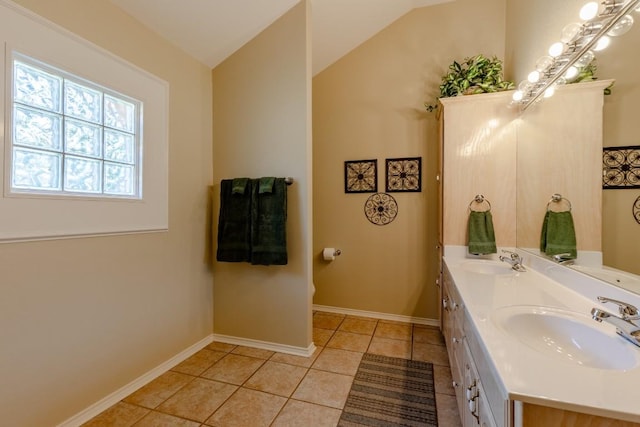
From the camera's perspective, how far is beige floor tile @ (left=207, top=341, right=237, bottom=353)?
231 centimetres

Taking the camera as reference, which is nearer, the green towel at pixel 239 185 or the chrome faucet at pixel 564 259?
the chrome faucet at pixel 564 259

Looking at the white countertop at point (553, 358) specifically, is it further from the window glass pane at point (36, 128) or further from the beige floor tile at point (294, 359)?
the window glass pane at point (36, 128)

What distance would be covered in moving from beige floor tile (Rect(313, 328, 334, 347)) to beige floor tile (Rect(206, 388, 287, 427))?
754 mm

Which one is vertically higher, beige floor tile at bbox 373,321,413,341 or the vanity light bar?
the vanity light bar

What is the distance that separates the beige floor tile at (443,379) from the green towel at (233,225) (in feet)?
5.20

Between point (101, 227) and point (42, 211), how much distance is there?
279 mm

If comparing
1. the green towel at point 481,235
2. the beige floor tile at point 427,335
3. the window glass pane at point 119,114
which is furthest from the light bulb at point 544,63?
the window glass pane at point 119,114

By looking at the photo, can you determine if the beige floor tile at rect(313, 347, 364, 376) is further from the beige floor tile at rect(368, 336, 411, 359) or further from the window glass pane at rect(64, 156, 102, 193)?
the window glass pane at rect(64, 156, 102, 193)

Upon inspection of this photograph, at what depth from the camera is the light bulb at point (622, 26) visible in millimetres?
1053

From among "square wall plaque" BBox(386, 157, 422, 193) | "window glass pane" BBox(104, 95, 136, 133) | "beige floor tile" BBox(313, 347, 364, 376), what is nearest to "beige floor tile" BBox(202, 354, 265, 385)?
"beige floor tile" BBox(313, 347, 364, 376)

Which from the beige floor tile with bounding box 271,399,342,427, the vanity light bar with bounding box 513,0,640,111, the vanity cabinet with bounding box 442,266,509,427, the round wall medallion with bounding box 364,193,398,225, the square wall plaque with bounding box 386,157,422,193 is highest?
the vanity light bar with bounding box 513,0,640,111

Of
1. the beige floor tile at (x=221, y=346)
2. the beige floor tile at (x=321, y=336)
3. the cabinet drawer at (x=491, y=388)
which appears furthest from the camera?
the beige floor tile at (x=321, y=336)

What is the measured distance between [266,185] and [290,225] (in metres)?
0.37

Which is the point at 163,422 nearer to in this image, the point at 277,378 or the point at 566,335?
the point at 277,378
